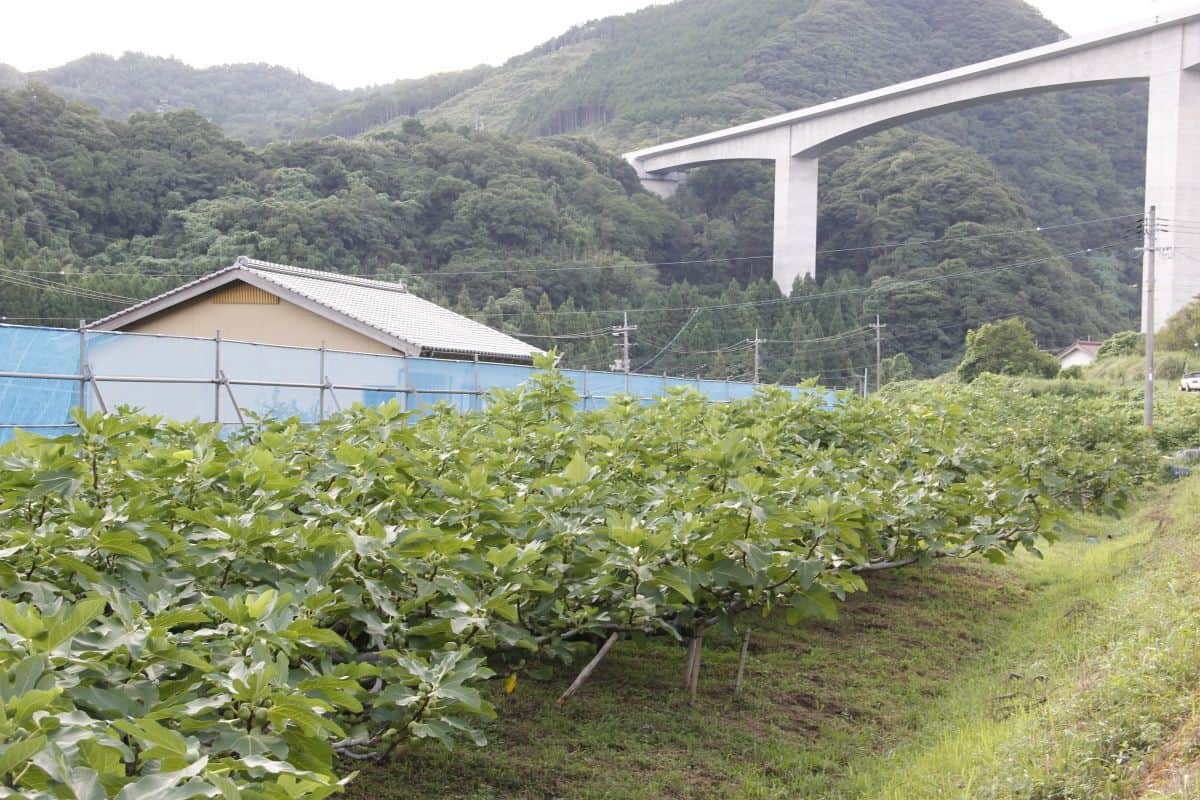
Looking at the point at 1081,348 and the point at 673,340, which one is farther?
the point at 1081,348

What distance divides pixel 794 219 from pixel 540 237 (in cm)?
1589

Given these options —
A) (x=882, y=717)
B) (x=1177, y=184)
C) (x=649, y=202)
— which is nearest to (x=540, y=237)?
(x=649, y=202)

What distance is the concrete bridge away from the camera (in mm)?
43875

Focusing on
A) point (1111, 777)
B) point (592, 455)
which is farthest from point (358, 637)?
point (1111, 777)

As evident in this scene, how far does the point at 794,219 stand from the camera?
221ft

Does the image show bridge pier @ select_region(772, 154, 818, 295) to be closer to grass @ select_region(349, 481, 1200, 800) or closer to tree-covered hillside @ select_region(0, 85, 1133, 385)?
tree-covered hillside @ select_region(0, 85, 1133, 385)

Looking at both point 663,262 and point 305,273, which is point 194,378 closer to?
point 305,273

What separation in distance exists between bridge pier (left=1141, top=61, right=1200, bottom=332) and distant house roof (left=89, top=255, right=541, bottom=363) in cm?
3155

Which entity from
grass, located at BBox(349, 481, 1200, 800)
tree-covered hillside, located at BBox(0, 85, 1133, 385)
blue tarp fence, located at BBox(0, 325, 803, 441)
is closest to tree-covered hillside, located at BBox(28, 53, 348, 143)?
tree-covered hillside, located at BBox(0, 85, 1133, 385)

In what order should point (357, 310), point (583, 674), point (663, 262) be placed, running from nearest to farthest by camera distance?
point (583, 674), point (357, 310), point (663, 262)

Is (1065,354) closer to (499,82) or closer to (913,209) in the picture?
(913,209)

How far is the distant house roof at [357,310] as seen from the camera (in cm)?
1942

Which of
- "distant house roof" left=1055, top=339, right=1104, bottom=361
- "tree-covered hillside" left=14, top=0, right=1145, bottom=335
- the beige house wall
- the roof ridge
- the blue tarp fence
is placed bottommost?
the blue tarp fence

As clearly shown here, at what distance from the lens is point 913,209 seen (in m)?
70.3
